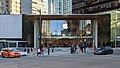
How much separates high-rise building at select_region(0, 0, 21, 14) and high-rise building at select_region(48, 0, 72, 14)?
39.2ft

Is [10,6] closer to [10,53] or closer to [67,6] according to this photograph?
[67,6]

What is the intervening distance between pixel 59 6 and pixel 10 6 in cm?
1709

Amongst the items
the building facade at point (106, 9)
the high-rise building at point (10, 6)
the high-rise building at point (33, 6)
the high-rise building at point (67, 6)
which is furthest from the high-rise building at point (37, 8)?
the building facade at point (106, 9)

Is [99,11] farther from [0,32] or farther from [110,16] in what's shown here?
[0,32]

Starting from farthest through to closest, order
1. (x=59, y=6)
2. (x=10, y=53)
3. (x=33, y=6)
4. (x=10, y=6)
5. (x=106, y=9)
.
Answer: (x=59, y=6), (x=10, y=6), (x=33, y=6), (x=106, y=9), (x=10, y=53)

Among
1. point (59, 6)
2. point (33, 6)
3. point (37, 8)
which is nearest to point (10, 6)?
point (37, 8)

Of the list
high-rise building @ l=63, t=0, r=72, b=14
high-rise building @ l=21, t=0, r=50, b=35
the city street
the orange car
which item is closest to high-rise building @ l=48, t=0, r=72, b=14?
high-rise building @ l=63, t=0, r=72, b=14

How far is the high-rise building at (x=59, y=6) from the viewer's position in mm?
109000

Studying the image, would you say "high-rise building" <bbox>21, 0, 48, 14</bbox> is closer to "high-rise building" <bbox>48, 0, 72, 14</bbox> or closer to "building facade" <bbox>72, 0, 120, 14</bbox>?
"high-rise building" <bbox>48, 0, 72, 14</bbox>

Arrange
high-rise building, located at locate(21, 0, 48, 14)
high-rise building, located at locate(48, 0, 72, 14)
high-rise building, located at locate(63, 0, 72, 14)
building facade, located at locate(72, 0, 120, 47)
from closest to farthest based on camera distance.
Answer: building facade, located at locate(72, 0, 120, 47)
high-rise building, located at locate(21, 0, 48, 14)
high-rise building, located at locate(48, 0, 72, 14)
high-rise building, located at locate(63, 0, 72, 14)

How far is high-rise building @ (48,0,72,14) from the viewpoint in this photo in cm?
10900

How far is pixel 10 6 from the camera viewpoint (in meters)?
111

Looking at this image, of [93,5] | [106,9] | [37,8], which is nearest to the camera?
[106,9]

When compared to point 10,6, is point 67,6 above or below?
above
